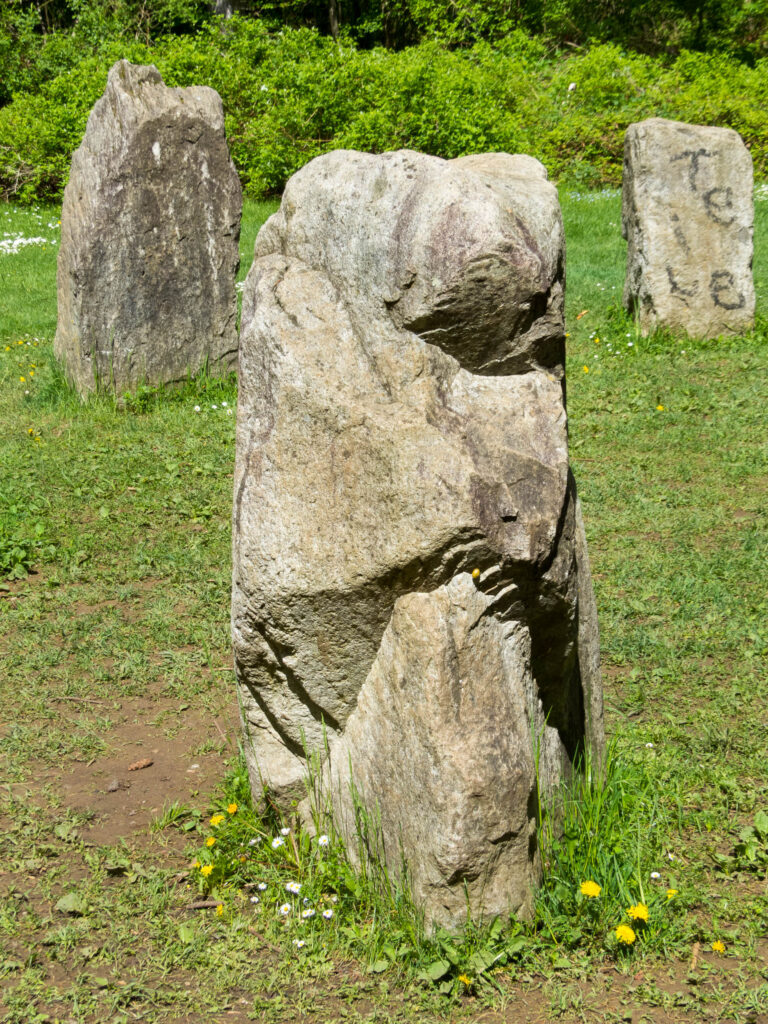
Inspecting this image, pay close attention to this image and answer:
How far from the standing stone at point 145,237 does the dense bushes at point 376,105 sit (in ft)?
24.3

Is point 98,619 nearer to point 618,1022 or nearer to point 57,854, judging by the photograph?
point 57,854

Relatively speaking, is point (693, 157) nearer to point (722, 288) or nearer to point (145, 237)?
point (722, 288)

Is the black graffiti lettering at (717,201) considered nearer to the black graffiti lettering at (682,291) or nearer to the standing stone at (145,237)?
the black graffiti lettering at (682,291)

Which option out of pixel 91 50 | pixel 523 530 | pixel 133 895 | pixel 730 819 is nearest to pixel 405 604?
pixel 523 530

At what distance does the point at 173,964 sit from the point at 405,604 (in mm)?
1185

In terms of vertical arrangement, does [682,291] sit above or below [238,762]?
above

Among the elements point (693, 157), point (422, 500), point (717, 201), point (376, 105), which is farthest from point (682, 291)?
point (376, 105)

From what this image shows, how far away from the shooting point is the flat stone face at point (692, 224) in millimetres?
8656

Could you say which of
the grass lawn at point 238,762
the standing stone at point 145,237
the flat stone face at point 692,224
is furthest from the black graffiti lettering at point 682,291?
the standing stone at point 145,237

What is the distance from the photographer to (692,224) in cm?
872

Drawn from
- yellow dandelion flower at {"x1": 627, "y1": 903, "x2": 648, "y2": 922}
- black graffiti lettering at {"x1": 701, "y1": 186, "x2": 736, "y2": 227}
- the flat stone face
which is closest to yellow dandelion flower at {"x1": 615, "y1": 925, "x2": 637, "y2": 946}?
yellow dandelion flower at {"x1": 627, "y1": 903, "x2": 648, "y2": 922}

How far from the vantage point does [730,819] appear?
344cm

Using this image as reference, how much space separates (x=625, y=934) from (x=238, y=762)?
1.42 metres

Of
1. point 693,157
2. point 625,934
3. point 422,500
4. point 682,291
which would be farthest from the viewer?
point 682,291
